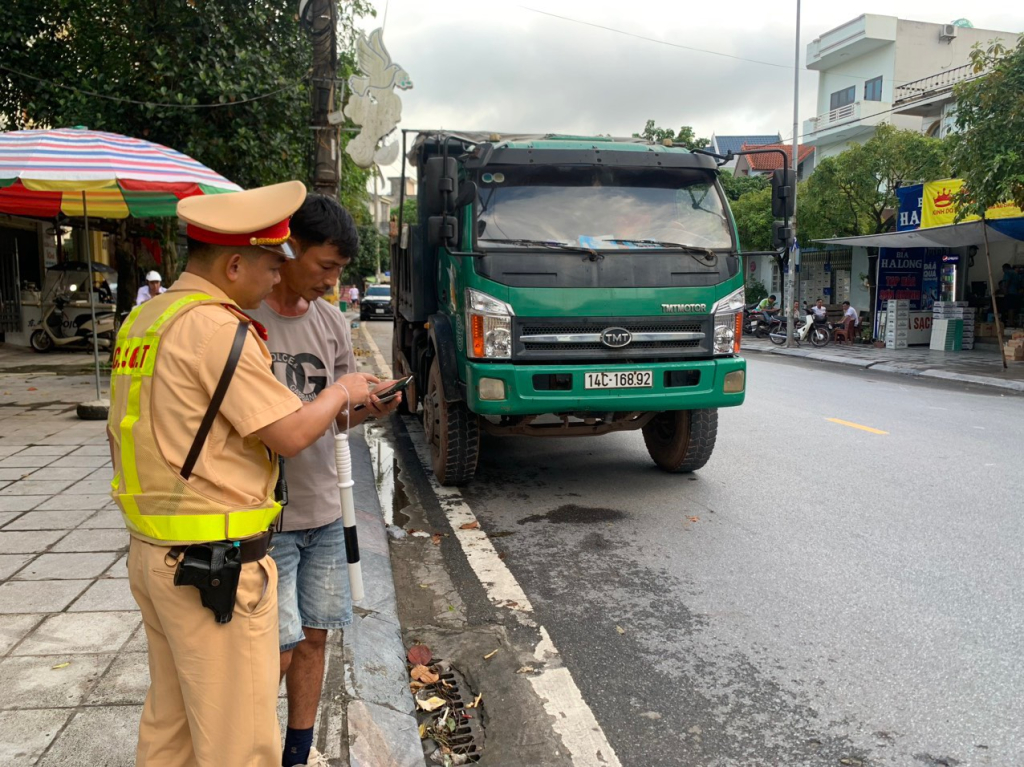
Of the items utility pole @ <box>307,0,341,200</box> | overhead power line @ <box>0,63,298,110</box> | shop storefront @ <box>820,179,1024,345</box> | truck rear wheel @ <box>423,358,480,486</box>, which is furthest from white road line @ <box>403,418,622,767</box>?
shop storefront @ <box>820,179,1024,345</box>

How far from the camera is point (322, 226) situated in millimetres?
2334

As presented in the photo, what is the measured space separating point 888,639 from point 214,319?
321 centimetres

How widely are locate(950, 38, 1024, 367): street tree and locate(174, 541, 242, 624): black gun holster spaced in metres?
13.6

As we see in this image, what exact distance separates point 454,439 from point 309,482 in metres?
3.63

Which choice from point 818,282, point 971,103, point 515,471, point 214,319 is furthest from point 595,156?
point 818,282

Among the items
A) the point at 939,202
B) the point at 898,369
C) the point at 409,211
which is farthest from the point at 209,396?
the point at 939,202

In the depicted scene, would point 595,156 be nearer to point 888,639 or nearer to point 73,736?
point 888,639

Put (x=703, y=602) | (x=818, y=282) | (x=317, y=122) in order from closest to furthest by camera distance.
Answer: (x=703, y=602)
(x=317, y=122)
(x=818, y=282)

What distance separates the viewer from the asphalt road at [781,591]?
2.94 meters

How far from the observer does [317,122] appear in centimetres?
829

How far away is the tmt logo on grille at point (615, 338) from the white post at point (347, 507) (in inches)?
132

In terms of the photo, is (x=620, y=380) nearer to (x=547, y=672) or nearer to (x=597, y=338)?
(x=597, y=338)

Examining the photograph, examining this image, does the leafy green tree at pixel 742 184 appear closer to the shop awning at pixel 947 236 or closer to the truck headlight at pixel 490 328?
the shop awning at pixel 947 236

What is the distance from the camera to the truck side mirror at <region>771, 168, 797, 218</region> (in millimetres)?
6434
